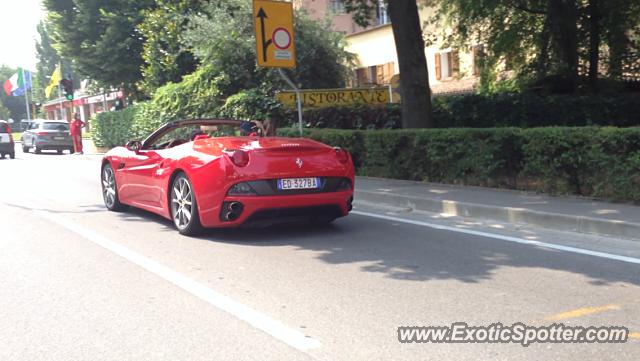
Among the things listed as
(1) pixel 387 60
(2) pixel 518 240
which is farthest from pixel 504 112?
(1) pixel 387 60

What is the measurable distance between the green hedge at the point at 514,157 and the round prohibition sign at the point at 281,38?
7.12 feet

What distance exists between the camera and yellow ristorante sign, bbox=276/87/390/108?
15273mm

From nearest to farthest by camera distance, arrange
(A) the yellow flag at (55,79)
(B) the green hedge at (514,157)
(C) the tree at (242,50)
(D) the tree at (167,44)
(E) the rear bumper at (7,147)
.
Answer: (B) the green hedge at (514,157) < (C) the tree at (242,50) < (D) the tree at (167,44) < (E) the rear bumper at (7,147) < (A) the yellow flag at (55,79)

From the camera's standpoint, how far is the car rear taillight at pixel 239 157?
6.93 metres

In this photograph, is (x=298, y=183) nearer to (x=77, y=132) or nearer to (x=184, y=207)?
(x=184, y=207)

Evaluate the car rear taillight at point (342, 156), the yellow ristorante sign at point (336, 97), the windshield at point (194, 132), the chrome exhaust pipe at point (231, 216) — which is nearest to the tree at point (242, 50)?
the yellow ristorante sign at point (336, 97)

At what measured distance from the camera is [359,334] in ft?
13.5

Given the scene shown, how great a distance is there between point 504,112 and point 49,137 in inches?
845

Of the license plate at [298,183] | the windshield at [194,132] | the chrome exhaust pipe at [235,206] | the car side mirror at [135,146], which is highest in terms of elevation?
the windshield at [194,132]

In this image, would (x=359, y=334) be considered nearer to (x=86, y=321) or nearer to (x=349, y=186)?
(x=86, y=321)

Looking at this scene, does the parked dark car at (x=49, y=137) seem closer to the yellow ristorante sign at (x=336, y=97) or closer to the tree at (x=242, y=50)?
the tree at (x=242, y=50)

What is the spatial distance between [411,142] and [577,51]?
8.69 m

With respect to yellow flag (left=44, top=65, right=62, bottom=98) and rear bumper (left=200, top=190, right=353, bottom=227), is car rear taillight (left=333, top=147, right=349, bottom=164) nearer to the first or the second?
rear bumper (left=200, top=190, right=353, bottom=227)

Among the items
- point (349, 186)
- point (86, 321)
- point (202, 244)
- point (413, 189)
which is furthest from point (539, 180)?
point (86, 321)
